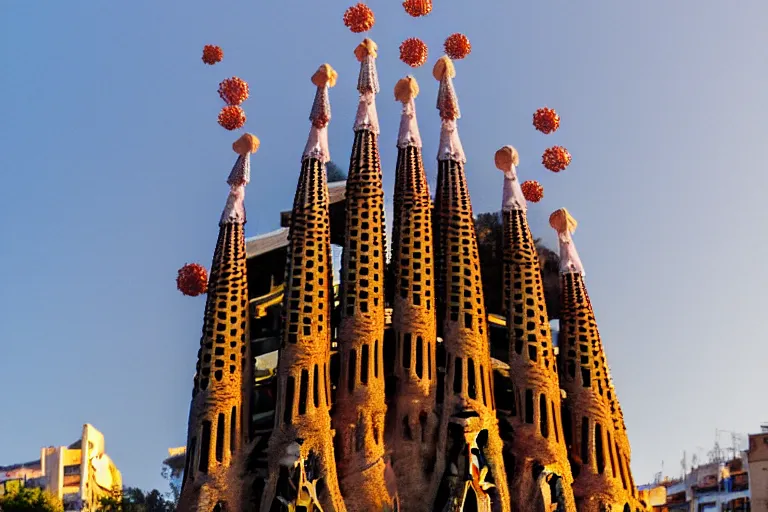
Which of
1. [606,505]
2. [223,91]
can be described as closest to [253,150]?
[223,91]

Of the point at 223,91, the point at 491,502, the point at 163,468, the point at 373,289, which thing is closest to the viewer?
the point at 491,502

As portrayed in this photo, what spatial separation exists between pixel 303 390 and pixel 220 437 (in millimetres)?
1666

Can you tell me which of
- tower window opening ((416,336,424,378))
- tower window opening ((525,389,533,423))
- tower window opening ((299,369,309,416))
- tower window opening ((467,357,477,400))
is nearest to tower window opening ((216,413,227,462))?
tower window opening ((299,369,309,416))

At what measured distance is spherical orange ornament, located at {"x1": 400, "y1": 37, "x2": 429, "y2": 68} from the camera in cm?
2392

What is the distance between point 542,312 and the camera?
22828 millimetres

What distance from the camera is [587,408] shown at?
22219 mm

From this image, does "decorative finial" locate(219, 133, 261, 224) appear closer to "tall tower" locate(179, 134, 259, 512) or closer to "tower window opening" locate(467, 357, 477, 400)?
"tall tower" locate(179, 134, 259, 512)

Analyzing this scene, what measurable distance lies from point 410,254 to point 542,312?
280 cm

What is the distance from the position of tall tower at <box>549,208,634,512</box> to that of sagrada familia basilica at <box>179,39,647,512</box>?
31 mm

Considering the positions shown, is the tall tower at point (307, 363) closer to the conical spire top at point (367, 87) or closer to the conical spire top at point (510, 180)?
the conical spire top at point (367, 87)

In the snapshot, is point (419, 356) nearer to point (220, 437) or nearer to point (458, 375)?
point (458, 375)

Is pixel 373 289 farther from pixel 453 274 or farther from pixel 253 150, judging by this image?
pixel 253 150

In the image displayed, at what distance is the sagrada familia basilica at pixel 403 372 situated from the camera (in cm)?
2062

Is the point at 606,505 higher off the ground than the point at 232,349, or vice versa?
the point at 232,349
